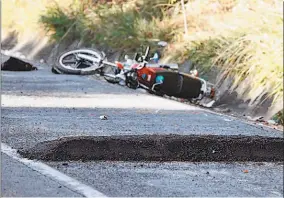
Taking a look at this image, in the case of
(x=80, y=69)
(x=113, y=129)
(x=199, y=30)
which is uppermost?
(x=199, y=30)

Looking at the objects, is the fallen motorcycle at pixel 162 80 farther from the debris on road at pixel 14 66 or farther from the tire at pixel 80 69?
the debris on road at pixel 14 66

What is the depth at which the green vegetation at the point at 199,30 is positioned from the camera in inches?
292

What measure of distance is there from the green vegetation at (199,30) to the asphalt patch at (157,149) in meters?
0.73

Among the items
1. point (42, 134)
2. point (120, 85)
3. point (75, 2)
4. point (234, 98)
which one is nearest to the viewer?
point (42, 134)

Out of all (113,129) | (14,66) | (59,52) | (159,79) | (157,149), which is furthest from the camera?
(59,52)

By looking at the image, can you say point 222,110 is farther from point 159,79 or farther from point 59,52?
point 59,52

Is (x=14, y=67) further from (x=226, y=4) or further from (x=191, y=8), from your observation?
(x=226, y=4)

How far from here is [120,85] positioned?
12078mm

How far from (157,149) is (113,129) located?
1399 mm

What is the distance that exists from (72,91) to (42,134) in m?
4.40

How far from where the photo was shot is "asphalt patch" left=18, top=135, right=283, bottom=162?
17.9 ft

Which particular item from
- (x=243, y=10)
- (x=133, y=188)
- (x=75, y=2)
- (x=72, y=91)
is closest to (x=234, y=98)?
(x=243, y=10)

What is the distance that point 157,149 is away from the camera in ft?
18.8

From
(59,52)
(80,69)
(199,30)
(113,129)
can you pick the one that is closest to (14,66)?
(80,69)
